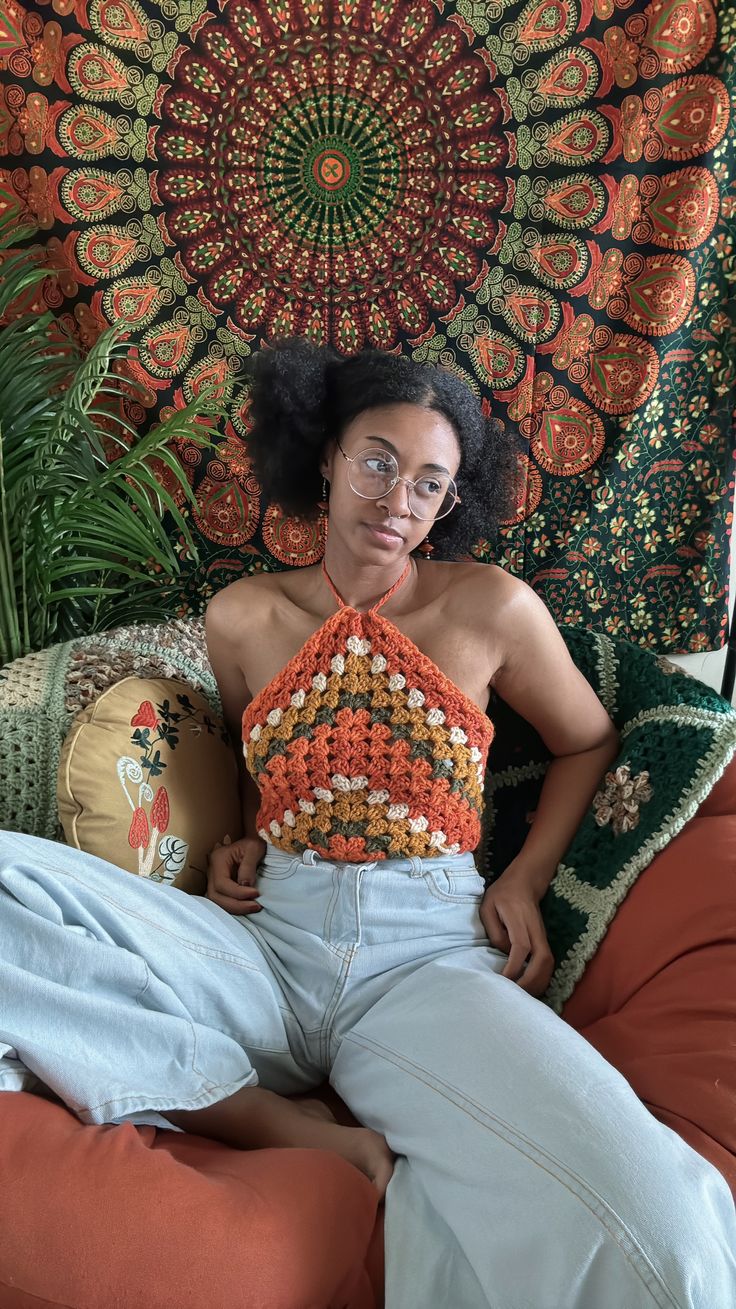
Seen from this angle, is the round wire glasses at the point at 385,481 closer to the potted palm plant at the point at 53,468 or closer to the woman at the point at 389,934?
the woman at the point at 389,934

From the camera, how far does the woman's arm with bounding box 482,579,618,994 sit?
1334 mm

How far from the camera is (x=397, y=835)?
131cm

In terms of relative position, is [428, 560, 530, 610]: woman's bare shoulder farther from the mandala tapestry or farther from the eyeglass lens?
the mandala tapestry

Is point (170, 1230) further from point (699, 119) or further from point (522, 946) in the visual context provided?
point (699, 119)

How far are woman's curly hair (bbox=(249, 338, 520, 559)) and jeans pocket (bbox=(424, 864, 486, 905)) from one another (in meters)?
0.58

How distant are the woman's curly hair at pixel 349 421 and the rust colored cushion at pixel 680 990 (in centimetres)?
59

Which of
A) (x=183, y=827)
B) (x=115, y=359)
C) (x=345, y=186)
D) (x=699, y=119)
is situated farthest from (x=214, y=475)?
(x=699, y=119)

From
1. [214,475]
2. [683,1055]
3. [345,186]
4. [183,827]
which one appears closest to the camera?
[683,1055]

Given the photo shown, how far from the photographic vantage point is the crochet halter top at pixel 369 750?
132 centimetres

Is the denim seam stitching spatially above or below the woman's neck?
below

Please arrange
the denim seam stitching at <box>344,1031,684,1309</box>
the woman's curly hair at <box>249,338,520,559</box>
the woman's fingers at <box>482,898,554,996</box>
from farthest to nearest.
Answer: the woman's curly hair at <box>249,338,520,559</box>
the woman's fingers at <box>482,898,554,996</box>
the denim seam stitching at <box>344,1031,684,1309</box>

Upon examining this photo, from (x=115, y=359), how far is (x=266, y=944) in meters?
1.22

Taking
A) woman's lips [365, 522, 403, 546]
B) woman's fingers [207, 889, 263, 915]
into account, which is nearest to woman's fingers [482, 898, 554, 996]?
woman's fingers [207, 889, 263, 915]

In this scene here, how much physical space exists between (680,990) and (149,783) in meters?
0.79
